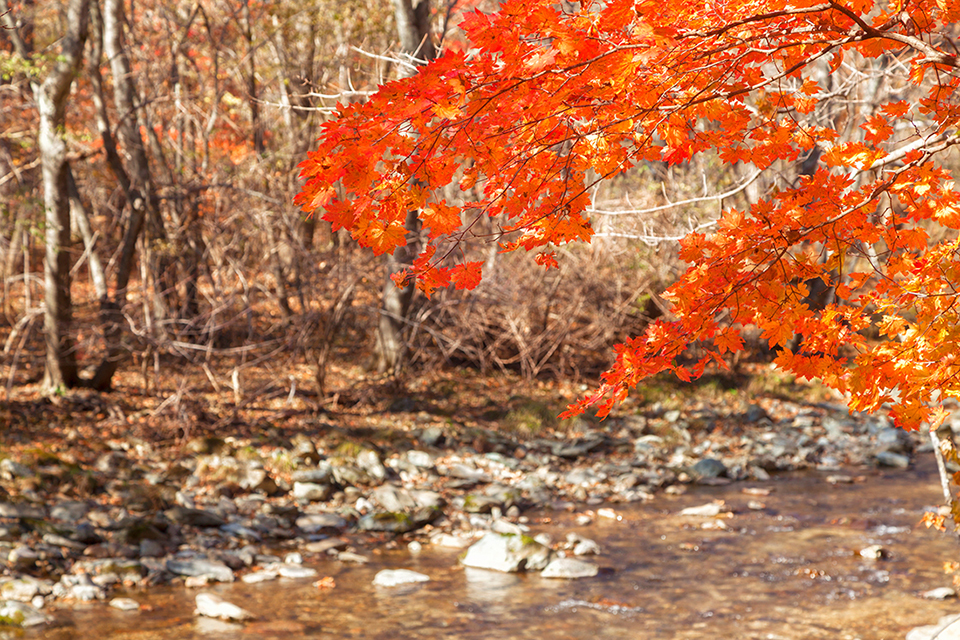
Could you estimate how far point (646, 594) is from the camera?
21.4 feet

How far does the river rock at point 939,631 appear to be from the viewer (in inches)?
183

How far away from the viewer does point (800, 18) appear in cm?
289

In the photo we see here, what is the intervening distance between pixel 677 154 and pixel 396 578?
14.8ft

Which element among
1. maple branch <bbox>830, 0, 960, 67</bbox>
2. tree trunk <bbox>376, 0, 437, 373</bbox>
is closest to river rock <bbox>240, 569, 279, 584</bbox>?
tree trunk <bbox>376, 0, 437, 373</bbox>

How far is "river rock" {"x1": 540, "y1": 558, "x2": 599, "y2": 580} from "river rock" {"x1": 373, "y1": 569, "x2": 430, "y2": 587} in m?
0.98

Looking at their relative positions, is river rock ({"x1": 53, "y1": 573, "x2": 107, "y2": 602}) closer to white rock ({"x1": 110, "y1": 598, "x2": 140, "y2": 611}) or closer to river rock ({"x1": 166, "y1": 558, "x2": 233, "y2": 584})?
white rock ({"x1": 110, "y1": 598, "x2": 140, "y2": 611})

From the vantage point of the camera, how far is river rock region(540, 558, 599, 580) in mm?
6898

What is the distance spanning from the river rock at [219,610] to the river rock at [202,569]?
0.59m

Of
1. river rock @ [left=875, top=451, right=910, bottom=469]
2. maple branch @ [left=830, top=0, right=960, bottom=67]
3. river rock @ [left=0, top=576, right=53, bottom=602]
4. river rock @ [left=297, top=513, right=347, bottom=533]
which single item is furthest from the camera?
river rock @ [left=875, top=451, right=910, bottom=469]

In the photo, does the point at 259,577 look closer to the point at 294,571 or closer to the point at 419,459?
the point at 294,571

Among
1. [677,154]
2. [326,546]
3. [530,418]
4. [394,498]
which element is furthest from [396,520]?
[677,154]

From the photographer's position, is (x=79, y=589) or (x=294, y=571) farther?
(x=294, y=571)

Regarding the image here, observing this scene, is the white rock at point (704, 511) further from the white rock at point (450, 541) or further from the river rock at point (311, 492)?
the river rock at point (311, 492)

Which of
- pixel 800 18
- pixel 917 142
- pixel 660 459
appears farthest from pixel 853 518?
pixel 800 18
